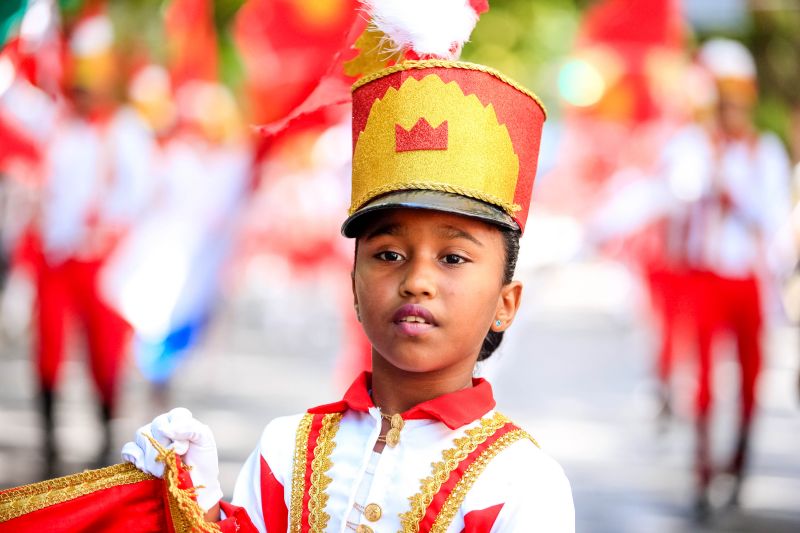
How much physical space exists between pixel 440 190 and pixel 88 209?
20.2ft

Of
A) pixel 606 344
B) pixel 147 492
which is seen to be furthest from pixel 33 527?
pixel 606 344

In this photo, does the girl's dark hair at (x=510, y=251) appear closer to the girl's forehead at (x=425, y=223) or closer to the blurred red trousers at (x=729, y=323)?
the girl's forehead at (x=425, y=223)

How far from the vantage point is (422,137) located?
2412 millimetres

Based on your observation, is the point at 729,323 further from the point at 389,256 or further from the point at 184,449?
the point at 184,449

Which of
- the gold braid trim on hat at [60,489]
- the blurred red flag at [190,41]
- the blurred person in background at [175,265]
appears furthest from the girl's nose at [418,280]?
the blurred red flag at [190,41]

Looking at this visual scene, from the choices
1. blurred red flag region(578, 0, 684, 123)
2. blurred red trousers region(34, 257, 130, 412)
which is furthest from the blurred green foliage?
blurred red trousers region(34, 257, 130, 412)

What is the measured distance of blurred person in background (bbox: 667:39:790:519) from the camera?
7.77m

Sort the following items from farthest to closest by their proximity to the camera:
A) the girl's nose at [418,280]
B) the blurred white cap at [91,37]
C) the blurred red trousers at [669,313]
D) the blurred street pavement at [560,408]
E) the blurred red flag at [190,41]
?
1. the blurred red flag at [190,41]
2. the blurred red trousers at [669,313]
3. the blurred white cap at [91,37]
4. the blurred street pavement at [560,408]
5. the girl's nose at [418,280]

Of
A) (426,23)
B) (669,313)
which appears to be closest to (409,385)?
(426,23)

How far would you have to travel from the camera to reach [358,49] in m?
2.85

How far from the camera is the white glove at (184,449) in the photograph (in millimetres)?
2422

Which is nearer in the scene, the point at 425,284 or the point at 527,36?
the point at 425,284

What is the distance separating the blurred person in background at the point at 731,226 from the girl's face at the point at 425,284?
554 cm

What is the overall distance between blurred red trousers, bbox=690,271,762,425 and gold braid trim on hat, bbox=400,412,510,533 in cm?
547
